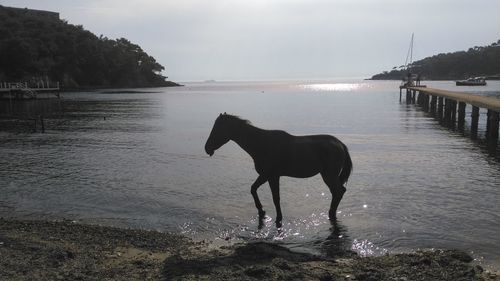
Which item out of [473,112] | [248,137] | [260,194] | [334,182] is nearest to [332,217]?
[334,182]

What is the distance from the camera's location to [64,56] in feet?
472

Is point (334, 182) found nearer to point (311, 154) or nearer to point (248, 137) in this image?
point (311, 154)

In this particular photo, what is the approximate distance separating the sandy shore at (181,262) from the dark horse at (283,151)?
1.71 metres

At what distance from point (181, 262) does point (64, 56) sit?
14917 centimetres

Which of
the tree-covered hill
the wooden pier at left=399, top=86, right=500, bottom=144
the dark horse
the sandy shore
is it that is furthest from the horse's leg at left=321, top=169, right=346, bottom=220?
the tree-covered hill

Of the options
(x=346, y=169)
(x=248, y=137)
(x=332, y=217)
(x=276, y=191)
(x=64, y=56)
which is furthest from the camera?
(x=64, y=56)

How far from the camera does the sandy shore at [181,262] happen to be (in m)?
7.04

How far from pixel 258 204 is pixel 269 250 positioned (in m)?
2.32

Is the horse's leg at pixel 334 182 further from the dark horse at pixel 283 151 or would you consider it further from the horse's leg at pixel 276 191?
the horse's leg at pixel 276 191

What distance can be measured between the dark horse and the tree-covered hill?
374 ft

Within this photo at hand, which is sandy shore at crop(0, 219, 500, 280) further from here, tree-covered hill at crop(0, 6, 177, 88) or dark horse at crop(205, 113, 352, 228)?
tree-covered hill at crop(0, 6, 177, 88)

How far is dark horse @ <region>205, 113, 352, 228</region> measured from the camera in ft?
32.5

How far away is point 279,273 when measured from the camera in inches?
280

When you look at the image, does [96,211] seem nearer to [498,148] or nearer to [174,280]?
[174,280]
